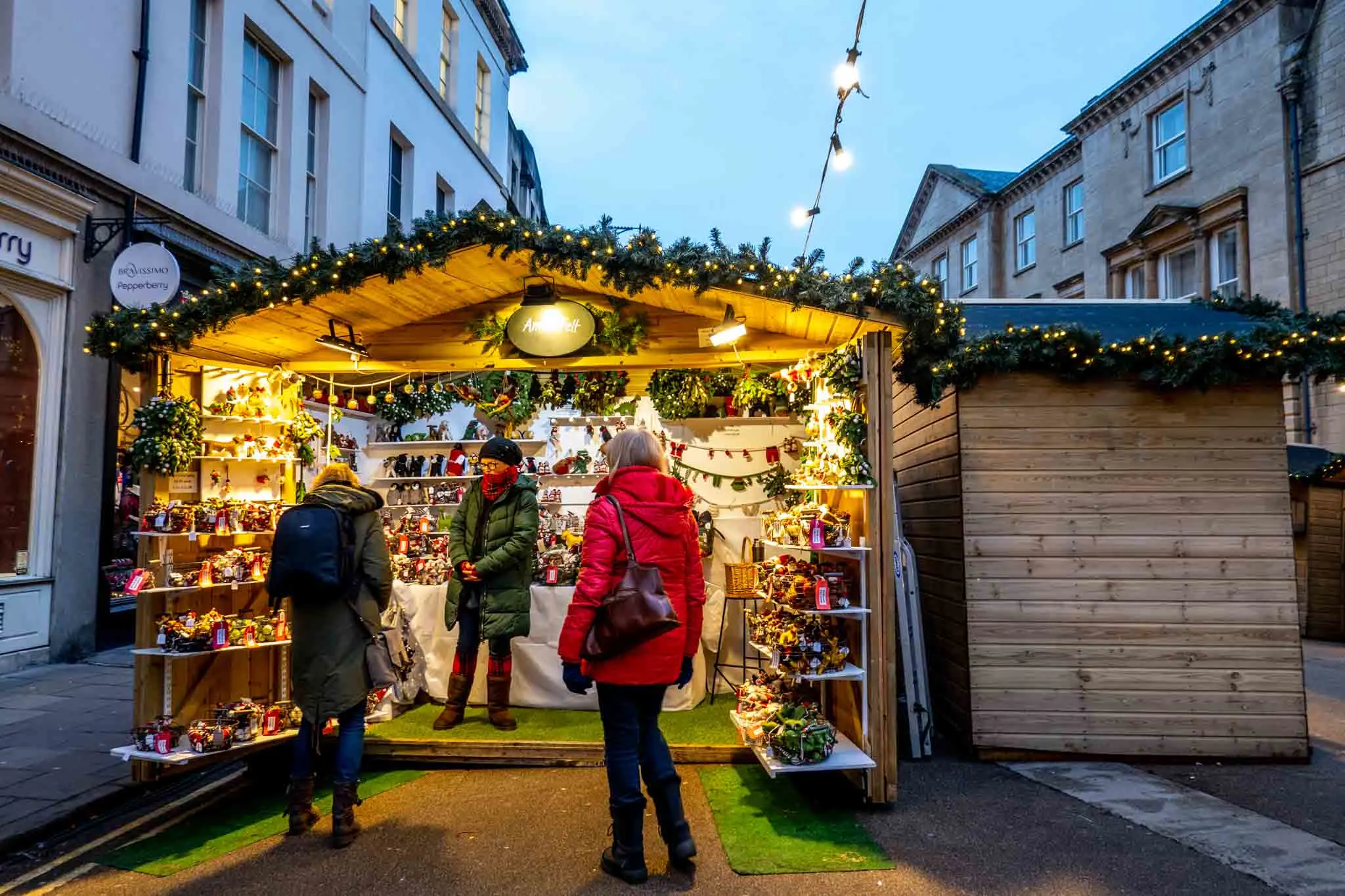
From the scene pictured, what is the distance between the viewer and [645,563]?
3662mm

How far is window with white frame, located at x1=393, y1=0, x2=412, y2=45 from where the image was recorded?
14727 mm

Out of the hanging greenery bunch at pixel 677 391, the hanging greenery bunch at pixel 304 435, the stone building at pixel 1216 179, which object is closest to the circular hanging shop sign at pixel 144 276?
the hanging greenery bunch at pixel 304 435

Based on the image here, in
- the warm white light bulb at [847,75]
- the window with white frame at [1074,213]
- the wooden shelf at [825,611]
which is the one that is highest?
the window with white frame at [1074,213]

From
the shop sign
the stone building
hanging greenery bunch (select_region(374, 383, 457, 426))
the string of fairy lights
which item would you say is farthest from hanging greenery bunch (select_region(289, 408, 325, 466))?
the stone building

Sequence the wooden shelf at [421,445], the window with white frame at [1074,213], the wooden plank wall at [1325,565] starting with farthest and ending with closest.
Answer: the window with white frame at [1074,213], the wooden plank wall at [1325,565], the wooden shelf at [421,445]

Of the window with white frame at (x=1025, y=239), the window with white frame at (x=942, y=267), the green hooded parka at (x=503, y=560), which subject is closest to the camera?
the green hooded parka at (x=503, y=560)

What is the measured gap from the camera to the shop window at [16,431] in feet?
25.3

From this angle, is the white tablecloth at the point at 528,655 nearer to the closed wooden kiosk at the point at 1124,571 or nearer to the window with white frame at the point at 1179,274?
the closed wooden kiosk at the point at 1124,571

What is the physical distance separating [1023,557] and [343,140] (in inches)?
468

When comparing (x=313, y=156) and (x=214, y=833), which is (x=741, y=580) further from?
(x=313, y=156)

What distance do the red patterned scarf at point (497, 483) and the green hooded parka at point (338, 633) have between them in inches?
54.4

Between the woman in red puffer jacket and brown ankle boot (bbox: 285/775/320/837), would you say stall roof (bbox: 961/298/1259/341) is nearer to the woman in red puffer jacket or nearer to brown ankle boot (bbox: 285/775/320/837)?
the woman in red puffer jacket

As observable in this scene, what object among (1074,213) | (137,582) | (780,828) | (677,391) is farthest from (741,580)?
(1074,213)

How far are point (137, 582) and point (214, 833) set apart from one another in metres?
1.48
